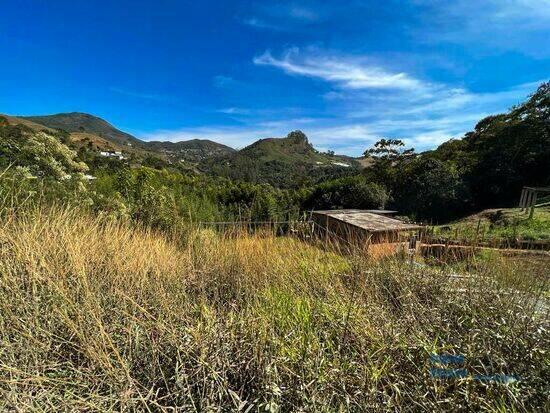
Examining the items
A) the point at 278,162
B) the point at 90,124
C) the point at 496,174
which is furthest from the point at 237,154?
Result: the point at 496,174

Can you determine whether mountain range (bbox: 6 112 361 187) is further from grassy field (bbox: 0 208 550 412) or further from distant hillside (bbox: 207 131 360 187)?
grassy field (bbox: 0 208 550 412)

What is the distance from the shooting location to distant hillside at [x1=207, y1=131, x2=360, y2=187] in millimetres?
86875

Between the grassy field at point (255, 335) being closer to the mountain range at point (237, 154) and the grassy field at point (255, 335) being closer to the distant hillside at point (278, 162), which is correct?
the mountain range at point (237, 154)

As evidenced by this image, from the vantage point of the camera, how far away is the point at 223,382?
183 cm

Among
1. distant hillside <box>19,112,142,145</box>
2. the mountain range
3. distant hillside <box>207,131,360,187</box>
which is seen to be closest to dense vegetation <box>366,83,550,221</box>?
the mountain range

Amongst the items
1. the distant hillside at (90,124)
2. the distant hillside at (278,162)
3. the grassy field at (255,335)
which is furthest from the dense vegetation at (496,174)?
the distant hillside at (90,124)

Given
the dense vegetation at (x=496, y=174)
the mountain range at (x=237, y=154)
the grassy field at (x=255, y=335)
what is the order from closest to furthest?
the grassy field at (x=255, y=335) < the dense vegetation at (x=496, y=174) < the mountain range at (x=237, y=154)

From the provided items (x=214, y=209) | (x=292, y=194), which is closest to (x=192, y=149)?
(x=292, y=194)

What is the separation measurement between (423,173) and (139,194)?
18692mm

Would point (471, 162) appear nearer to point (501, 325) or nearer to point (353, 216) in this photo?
point (353, 216)

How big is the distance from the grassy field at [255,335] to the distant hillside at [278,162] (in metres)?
73.5

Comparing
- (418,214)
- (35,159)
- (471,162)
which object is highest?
(471,162)

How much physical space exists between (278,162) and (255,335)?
108 m

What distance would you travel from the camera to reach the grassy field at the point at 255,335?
1.71 metres
